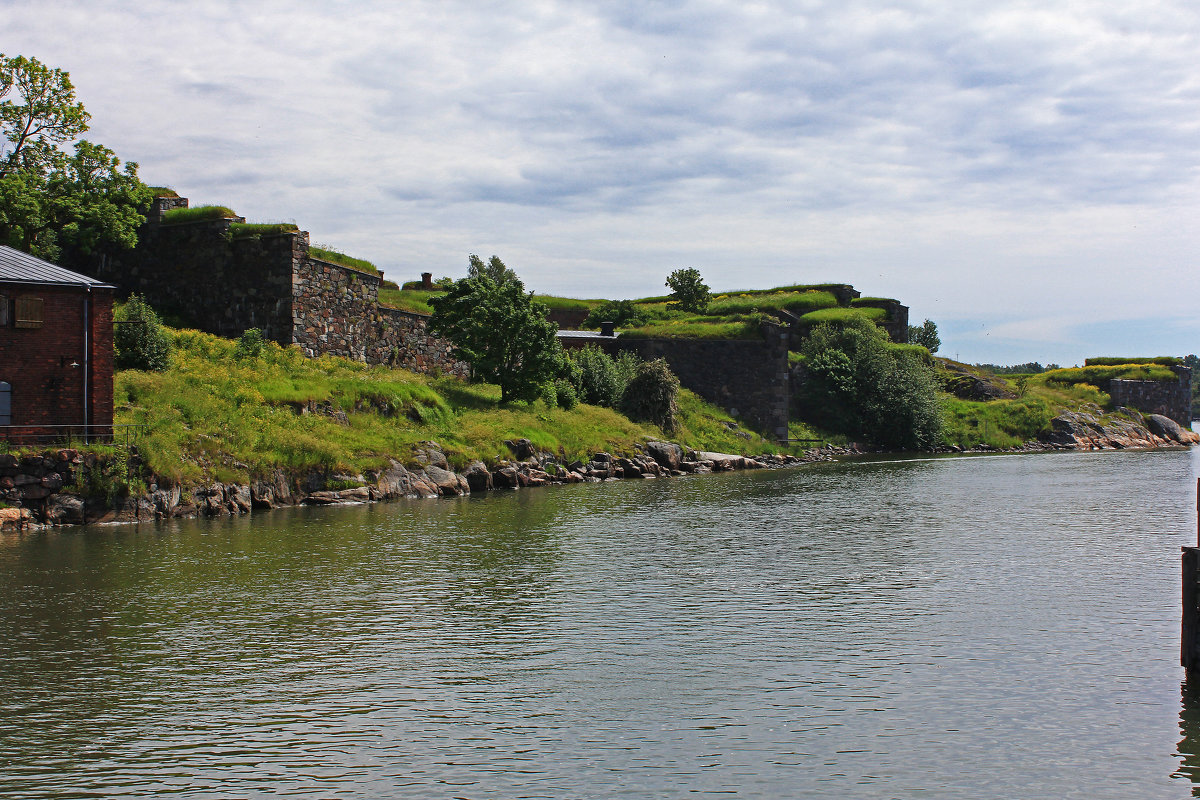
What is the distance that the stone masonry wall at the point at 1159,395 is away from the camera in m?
93.3

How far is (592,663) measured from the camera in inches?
635

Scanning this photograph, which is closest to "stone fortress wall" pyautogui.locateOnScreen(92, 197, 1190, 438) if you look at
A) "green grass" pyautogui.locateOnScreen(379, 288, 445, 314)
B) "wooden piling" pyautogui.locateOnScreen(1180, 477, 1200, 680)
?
"green grass" pyautogui.locateOnScreen(379, 288, 445, 314)

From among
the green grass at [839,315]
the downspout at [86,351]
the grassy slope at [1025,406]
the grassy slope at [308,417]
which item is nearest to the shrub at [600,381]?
the grassy slope at [308,417]

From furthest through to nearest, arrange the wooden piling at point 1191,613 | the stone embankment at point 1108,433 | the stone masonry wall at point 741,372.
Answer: the stone embankment at point 1108,433
the stone masonry wall at point 741,372
the wooden piling at point 1191,613

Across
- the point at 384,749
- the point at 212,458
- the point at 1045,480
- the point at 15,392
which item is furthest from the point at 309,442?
the point at 1045,480

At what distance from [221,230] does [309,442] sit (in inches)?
749

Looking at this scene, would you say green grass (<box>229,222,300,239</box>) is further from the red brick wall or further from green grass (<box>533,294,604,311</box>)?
green grass (<box>533,294,604,311</box>)

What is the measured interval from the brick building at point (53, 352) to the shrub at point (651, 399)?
1322 inches

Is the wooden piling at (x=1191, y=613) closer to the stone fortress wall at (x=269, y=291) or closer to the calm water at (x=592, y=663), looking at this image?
the calm water at (x=592, y=663)

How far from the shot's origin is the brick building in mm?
32750

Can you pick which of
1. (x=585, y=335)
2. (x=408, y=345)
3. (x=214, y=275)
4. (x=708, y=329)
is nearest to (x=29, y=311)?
(x=214, y=275)

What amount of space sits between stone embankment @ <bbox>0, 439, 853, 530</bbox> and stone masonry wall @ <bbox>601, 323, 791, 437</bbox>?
549 inches

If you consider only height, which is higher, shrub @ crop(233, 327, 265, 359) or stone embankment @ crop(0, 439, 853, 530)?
shrub @ crop(233, 327, 265, 359)

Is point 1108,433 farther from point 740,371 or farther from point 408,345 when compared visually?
point 408,345
